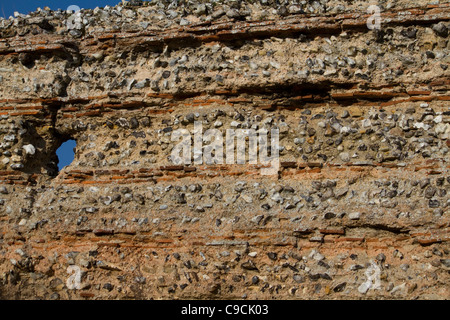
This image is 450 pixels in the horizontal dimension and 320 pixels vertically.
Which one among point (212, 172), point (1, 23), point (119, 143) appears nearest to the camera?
point (212, 172)

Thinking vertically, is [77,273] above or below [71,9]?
below

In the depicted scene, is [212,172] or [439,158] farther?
[212,172]

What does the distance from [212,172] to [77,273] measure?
1.78 metres

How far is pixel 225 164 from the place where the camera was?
239 inches

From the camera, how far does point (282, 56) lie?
635 cm

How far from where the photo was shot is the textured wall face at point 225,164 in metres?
5.43

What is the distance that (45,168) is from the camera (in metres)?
6.60

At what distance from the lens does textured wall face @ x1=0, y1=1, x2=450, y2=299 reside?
5.43 metres

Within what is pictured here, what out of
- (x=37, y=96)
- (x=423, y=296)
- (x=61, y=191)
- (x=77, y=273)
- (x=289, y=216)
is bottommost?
(x=423, y=296)

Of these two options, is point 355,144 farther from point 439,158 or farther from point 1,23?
point 1,23

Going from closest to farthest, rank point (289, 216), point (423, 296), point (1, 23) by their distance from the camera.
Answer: point (423, 296)
point (289, 216)
point (1, 23)

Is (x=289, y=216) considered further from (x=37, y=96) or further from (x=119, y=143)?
(x=37, y=96)

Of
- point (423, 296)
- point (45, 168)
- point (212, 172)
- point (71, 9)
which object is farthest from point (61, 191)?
point (423, 296)

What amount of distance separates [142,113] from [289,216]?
217cm
